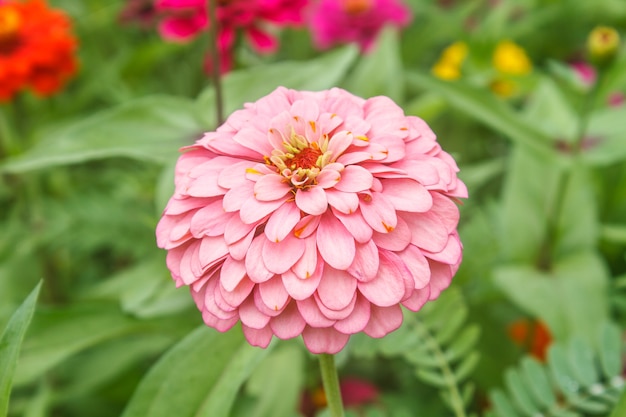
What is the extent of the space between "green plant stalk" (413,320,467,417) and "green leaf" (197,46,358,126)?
11.7 inches

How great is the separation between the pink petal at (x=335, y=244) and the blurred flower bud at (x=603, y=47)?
46 centimetres

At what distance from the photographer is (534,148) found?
2.48ft

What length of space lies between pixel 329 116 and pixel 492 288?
41 cm

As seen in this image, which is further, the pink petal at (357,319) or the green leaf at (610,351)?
the green leaf at (610,351)

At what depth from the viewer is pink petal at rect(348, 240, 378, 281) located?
1.14ft

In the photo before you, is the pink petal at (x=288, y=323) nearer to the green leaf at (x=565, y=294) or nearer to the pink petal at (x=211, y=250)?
the pink petal at (x=211, y=250)

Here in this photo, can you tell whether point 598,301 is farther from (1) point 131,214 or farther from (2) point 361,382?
(1) point 131,214

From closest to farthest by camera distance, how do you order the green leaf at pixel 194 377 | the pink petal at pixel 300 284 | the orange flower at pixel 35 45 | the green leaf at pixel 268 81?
the pink petal at pixel 300 284
the green leaf at pixel 194 377
the green leaf at pixel 268 81
the orange flower at pixel 35 45

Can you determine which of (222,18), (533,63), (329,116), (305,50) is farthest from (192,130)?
(533,63)

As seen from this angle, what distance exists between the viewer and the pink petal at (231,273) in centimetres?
35

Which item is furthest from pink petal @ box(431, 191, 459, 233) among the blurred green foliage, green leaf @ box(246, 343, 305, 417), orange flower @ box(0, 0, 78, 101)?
orange flower @ box(0, 0, 78, 101)

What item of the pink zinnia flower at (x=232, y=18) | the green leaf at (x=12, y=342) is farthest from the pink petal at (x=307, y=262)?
the pink zinnia flower at (x=232, y=18)

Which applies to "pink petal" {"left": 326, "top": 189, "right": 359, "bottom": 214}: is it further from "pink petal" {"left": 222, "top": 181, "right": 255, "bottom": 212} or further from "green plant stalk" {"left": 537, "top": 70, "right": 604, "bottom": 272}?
"green plant stalk" {"left": 537, "top": 70, "right": 604, "bottom": 272}

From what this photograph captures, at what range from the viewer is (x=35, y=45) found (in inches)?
37.2
